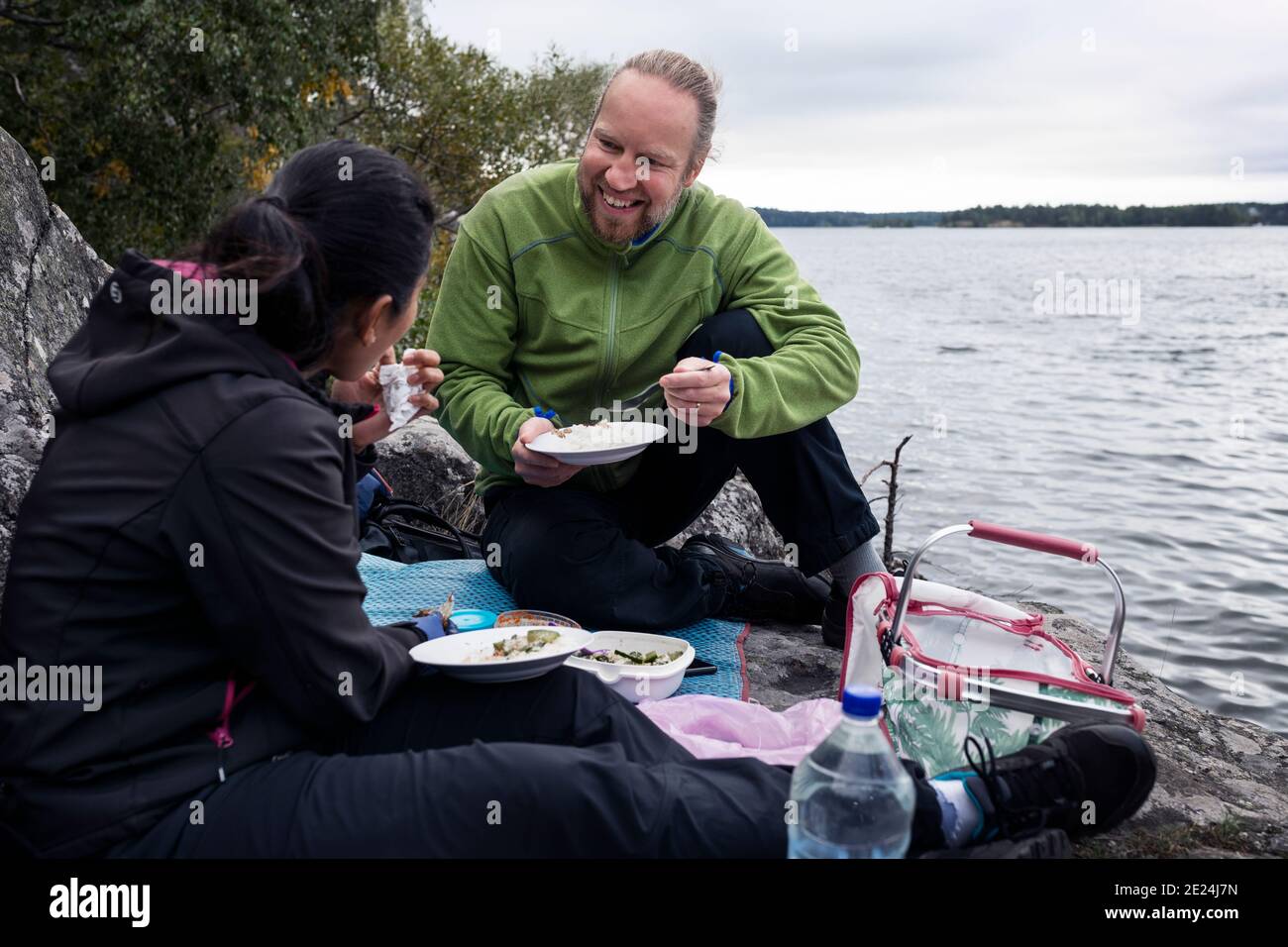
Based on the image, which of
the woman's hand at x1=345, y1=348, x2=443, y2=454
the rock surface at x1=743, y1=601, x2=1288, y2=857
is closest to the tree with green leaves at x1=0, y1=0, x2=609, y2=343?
the woman's hand at x1=345, y1=348, x2=443, y2=454

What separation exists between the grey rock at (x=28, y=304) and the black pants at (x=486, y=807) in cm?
151

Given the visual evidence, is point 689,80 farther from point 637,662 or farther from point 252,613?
point 252,613

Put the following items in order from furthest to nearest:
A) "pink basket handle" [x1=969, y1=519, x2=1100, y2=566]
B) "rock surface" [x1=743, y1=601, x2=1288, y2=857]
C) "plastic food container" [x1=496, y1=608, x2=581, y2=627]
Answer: "plastic food container" [x1=496, y1=608, x2=581, y2=627] < "rock surface" [x1=743, y1=601, x2=1288, y2=857] < "pink basket handle" [x1=969, y1=519, x2=1100, y2=566]

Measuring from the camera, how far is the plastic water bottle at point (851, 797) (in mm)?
2023

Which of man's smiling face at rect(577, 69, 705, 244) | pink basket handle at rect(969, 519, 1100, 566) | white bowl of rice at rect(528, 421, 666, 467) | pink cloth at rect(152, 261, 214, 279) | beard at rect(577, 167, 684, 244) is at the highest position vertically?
man's smiling face at rect(577, 69, 705, 244)

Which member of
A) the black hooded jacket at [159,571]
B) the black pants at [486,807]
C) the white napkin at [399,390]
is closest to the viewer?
the black hooded jacket at [159,571]

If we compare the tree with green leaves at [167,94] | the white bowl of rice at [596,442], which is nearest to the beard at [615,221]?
the white bowl of rice at [596,442]

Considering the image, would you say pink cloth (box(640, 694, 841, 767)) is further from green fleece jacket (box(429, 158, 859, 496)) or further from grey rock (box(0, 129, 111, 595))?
grey rock (box(0, 129, 111, 595))

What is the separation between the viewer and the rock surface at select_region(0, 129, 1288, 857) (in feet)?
9.95

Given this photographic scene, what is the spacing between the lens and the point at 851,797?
6.80ft

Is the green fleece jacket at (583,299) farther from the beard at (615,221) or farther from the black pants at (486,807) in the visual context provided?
the black pants at (486,807)

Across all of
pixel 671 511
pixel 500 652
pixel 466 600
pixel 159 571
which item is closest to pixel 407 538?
pixel 466 600

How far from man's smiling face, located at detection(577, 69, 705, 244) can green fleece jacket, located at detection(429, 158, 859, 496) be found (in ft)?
0.43
